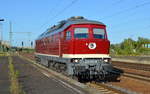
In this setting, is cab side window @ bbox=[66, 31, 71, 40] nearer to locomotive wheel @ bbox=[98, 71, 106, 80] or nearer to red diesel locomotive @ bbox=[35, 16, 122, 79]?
red diesel locomotive @ bbox=[35, 16, 122, 79]

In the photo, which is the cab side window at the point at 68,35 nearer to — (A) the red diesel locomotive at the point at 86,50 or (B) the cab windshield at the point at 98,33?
(A) the red diesel locomotive at the point at 86,50

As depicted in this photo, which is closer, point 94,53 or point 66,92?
point 66,92

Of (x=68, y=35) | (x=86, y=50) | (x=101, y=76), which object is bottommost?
(x=101, y=76)

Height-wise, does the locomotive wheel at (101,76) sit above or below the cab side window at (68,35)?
below

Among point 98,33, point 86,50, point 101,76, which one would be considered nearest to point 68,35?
point 86,50

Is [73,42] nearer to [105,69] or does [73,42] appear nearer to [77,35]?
[77,35]

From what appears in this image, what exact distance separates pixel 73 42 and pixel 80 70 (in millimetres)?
1611

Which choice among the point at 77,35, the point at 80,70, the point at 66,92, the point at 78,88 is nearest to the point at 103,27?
the point at 77,35

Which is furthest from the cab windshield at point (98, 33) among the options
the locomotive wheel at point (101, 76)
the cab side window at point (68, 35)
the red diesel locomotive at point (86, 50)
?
the locomotive wheel at point (101, 76)

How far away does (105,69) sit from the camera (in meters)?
17.4

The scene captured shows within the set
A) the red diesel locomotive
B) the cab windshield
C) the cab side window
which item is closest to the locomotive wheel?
the red diesel locomotive

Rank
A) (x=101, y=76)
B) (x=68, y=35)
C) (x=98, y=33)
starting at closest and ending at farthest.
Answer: (x=101, y=76) < (x=98, y=33) < (x=68, y=35)

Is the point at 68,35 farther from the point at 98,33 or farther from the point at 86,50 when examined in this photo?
the point at 98,33

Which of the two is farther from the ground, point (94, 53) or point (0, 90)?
point (94, 53)
